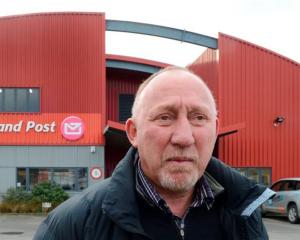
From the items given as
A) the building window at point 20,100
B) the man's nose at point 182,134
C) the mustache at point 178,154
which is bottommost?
the mustache at point 178,154

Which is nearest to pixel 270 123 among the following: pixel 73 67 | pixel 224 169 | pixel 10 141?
pixel 73 67

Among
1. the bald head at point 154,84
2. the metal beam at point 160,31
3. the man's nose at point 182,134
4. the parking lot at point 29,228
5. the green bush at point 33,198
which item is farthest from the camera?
the metal beam at point 160,31

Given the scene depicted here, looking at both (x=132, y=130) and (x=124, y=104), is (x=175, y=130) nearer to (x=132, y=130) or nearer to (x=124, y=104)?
(x=132, y=130)

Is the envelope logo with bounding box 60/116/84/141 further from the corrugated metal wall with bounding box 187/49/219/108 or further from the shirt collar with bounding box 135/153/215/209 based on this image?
the shirt collar with bounding box 135/153/215/209

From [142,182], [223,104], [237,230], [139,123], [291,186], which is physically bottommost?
[291,186]

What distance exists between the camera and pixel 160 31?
79.9 ft

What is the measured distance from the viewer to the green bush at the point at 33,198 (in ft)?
71.6

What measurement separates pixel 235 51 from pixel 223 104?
97.4 inches

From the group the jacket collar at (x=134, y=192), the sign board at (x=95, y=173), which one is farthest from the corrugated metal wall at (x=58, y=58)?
the jacket collar at (x=134, y=192)

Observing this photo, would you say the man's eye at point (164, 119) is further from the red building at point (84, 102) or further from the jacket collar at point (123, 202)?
the red building at point (84, 102)

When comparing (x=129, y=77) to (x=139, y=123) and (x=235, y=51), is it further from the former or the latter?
(x=139, y=123)

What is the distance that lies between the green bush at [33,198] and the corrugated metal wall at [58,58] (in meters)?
3.46

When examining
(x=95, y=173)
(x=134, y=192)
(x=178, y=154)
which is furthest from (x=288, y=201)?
(x=178, y=154)

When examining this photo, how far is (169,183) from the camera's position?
6.77 feet
